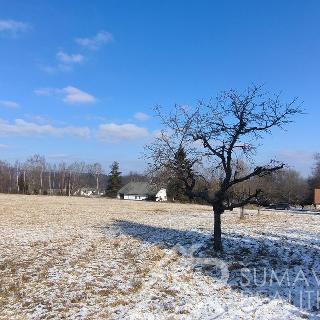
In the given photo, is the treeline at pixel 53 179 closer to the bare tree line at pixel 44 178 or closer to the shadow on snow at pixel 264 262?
the bare tree line at pixel 44 178

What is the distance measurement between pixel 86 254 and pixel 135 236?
196 inches

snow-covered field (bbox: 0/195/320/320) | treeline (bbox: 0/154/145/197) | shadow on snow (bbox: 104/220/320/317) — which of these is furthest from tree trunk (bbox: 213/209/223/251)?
treeline (bbox: 0/154/145/197)

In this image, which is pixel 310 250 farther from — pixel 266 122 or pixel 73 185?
pixel 73 185

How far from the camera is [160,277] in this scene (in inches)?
581

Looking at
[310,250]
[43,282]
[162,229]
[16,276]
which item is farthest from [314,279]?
[162,229]

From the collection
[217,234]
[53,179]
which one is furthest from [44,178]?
[217,234]

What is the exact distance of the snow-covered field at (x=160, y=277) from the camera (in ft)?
38.9

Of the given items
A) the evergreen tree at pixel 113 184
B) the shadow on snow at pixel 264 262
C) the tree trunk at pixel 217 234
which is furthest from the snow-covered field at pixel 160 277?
the evergreen tree at pixel 113 184

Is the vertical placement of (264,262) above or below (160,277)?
above

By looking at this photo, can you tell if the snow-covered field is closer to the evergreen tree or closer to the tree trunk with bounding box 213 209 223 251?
the tree trunk with bounding box 213 209 223 251

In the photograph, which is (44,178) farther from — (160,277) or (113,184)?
(160,277)

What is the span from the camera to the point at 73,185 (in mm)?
142875

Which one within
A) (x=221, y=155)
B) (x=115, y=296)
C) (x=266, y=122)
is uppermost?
(x=266, y=122)

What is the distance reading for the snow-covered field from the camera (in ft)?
38.9
